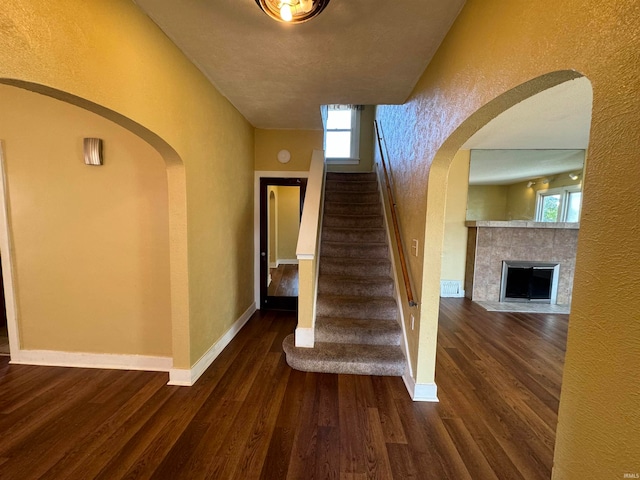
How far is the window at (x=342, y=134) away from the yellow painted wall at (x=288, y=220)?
2.11 metres

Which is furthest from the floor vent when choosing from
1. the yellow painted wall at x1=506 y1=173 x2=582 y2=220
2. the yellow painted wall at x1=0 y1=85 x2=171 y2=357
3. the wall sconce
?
the wall sconce

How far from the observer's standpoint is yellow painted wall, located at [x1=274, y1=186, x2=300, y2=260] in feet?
14.0

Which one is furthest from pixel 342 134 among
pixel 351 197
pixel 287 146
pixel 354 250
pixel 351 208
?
pixel 354 250

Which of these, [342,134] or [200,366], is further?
[342,134]

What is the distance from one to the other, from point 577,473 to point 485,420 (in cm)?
139

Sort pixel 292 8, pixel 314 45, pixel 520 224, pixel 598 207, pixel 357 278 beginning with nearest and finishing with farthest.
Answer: pixel 598 207 → pixel 292 8 → pixel 314 45 → pixel 357 278 → pixel 520 224

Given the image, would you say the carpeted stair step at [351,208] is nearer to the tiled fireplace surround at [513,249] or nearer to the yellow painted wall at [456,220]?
the yellow painted wall at [456,220]

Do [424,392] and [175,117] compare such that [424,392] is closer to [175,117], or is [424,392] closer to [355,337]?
[355,337]

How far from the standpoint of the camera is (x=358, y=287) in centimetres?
311

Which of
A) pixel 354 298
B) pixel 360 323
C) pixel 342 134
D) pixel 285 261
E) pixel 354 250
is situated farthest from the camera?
pixel 342 134

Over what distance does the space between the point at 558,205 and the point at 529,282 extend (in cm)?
143

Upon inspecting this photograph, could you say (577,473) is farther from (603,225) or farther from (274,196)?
(274,196)

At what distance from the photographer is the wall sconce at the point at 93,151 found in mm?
2246

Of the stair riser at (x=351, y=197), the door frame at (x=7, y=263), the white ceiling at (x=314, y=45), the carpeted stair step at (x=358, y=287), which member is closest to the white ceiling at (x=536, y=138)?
the white ceiling at (x=314, y=45)
